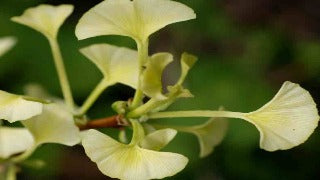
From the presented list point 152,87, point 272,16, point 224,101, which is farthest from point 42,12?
point 272,16

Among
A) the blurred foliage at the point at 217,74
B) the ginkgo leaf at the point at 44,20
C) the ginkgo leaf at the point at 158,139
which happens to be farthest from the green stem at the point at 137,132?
the blurred foliage at the point at 217,74

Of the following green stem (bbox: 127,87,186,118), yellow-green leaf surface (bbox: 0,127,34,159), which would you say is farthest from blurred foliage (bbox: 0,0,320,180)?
green stem (bbox: 127,87,186,118)

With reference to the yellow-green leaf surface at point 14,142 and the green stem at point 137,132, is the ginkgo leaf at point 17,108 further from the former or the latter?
the yellow-green leaf surface at point 14,142

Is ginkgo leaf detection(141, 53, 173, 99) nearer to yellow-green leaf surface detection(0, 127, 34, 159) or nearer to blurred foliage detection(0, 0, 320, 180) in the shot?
yellow-green leaf surface detection(0, 127, 34, 159)

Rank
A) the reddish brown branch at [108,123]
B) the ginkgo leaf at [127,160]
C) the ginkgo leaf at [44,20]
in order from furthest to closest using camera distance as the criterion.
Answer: the ginkgo leaf at [44,20]
the reddish brown branch at [108,123]
the ginkgo leaf at [127,160]

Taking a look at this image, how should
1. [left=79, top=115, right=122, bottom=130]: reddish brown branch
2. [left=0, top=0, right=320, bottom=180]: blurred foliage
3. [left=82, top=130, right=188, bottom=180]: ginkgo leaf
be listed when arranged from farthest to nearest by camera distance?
[left=0, top=0, right=320, bottom=180]: blurred foliage, [left=79, top=115, right=122, bottom=130]: reddish brown branch, [left=82, top=130, right=188, bottom=180]: ginkgo leaf

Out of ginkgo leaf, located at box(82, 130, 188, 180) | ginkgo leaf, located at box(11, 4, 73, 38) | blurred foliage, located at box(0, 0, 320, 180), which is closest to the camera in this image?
ginkgo leaf, located at box(82, 130, 188, 180)
